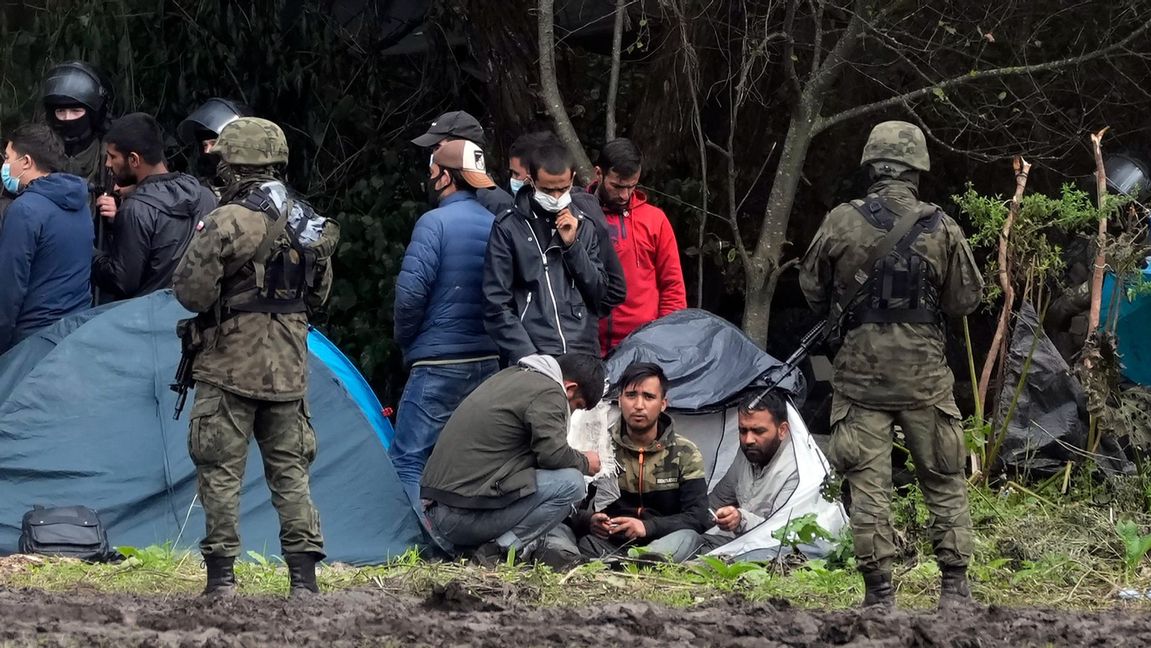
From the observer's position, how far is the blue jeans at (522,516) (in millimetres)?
6820

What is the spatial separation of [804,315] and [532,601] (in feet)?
15.9

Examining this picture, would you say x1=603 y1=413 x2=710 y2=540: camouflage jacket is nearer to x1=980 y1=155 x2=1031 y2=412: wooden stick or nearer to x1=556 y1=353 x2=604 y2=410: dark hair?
x1=556 y1=353 x2=604 y2=410: dark hair

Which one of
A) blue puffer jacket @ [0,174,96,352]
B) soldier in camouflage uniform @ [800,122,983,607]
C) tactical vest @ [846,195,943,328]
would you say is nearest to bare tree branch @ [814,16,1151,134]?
soldier in camouflage uniform @ [800,122,983,607]

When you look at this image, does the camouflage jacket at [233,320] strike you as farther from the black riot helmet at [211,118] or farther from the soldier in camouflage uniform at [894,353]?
the black riot helmet at [211,118]

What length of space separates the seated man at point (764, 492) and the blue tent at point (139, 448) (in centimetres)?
128

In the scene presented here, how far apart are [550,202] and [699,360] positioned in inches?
43.6

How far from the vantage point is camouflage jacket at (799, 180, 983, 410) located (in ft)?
19.1

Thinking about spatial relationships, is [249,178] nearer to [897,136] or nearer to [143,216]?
[143,216]

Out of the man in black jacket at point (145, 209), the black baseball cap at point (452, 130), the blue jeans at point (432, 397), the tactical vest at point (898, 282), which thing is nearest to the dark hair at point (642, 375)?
the blue jeans at point (432, 397)

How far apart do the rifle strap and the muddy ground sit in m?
1.04

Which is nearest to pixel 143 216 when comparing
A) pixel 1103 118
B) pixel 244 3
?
pixel 244 3

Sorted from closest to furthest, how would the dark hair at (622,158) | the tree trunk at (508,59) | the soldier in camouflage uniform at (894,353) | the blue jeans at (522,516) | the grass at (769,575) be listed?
the soldier in camouflage uniform at (894,353), the grass at (769,575), the blue jeans at (522,516), the dark hair at (622,158), the tree trunk at (508,59)

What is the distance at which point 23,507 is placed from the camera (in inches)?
276

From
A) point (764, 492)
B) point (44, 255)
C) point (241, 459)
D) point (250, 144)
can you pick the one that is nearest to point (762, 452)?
point (764, 492)
